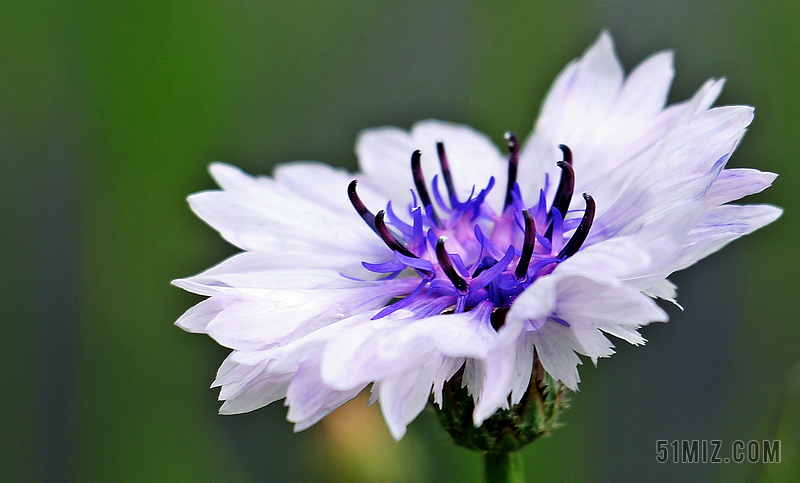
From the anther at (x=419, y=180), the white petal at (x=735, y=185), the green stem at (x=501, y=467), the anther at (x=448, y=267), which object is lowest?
the green stem at (x=501, y=467)

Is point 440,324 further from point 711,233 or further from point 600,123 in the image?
point 600,123

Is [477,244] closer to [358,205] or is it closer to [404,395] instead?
[358,205]

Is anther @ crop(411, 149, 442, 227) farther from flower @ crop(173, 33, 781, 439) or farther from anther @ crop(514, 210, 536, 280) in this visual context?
anther @ crop(514, 210, 536, 280)

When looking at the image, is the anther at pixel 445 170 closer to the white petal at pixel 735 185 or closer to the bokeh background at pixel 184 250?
the white petal at pixel 735 185

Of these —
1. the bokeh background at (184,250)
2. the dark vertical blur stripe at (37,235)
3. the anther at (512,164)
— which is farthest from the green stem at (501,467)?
the dark vertical blur stripe at (37,235)

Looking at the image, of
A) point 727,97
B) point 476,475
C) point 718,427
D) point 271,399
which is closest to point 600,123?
point 271,399

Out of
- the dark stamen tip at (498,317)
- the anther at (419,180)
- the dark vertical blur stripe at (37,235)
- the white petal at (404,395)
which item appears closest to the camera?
the white petal at (404,395)
